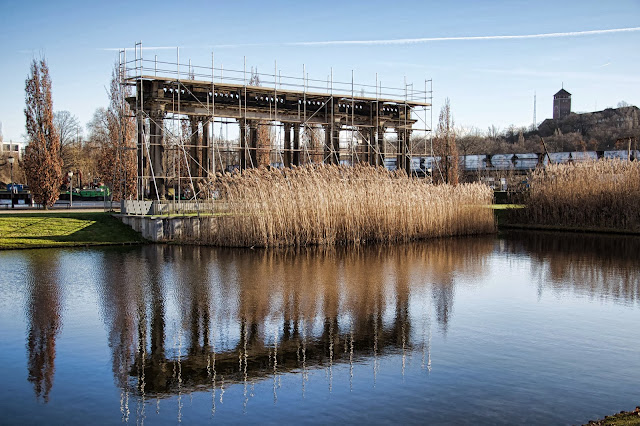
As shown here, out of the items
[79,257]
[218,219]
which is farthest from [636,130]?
[79,257]

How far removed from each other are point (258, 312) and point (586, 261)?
11567mm

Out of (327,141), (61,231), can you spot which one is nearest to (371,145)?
(327,141)

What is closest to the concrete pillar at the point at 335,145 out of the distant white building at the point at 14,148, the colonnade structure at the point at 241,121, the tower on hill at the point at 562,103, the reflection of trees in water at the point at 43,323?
the colonnade structure at the point at 241,121

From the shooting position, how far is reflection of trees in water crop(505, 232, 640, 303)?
14.5m

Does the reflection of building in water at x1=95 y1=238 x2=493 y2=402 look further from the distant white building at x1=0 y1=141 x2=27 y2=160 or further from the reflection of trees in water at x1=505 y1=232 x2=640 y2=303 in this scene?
the distant white building at x1=0 y1=141 x2=27 y2=160

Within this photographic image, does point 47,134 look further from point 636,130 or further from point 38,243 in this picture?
point 636,130

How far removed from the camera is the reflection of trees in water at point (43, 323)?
8.05m

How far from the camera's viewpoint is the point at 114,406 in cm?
716

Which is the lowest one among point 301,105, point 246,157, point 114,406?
point 114,406

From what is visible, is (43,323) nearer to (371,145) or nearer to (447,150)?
(371,145)

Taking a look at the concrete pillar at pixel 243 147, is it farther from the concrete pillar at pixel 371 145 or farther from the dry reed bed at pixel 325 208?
the concrete pillar at pixel 371 145

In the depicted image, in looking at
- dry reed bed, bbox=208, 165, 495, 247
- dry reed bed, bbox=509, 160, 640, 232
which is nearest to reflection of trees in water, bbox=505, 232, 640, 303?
dry reed bed, bbox=509, 160, 640, 232

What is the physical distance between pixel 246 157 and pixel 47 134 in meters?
11.1

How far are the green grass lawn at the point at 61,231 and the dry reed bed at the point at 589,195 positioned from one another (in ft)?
61.4
